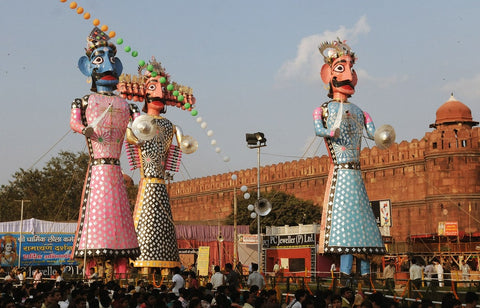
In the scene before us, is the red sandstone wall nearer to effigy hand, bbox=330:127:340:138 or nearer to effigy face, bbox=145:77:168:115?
effigy face, bbox=145:77:168:115

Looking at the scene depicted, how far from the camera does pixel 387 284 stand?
48.9 feet

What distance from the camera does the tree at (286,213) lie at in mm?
46719

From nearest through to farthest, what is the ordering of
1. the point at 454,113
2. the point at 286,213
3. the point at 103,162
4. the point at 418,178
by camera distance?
the point at 103,162, the point at 454,113, the point at 418,178, the point at 286,213

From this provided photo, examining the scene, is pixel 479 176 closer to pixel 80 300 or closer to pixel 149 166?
pixel 149 166

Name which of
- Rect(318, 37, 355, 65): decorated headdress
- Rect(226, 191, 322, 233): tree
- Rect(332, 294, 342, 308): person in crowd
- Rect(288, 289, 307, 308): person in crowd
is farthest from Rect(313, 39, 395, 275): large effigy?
Rect(226, 191, 322, 233): tree

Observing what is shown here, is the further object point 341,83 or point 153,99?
point 153,99

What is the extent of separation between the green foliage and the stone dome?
22662mm

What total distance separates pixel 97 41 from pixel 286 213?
95.2 ft

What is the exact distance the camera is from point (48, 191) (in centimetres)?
5012

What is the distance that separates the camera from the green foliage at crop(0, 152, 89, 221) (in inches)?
1919

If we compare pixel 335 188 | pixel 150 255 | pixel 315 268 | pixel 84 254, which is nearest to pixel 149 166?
pixel 150 255

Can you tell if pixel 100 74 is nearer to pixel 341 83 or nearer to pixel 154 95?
pixel 154 95

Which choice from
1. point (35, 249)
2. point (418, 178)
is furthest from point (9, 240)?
point (418, 178)

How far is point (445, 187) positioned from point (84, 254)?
27.5 metres
